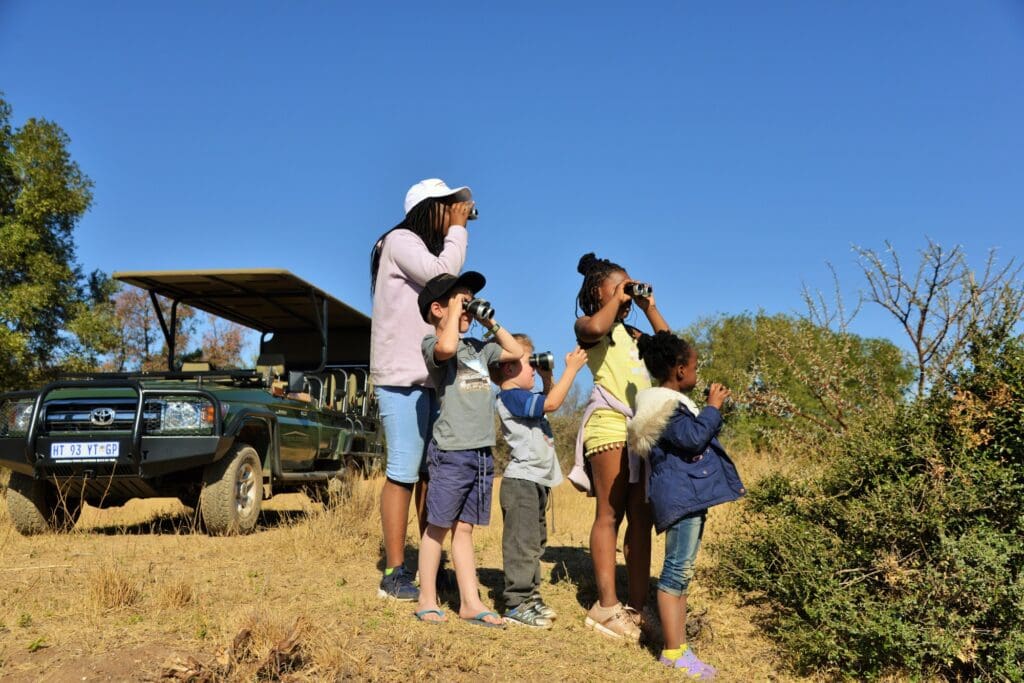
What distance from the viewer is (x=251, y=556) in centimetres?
539

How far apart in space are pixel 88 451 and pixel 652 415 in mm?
4317

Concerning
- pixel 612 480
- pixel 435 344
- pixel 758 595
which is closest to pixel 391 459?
pixel 435 344

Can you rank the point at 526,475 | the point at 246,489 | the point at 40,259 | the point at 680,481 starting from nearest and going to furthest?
the point at 680,481
the point at 526,475
the point at 246,489
the point at 40,259

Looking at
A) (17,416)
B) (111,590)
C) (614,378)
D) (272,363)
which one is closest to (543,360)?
(614,378)

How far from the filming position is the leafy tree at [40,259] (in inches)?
599

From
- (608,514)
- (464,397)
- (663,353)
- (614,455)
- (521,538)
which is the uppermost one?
(663,353)

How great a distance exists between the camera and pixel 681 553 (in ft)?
11.8

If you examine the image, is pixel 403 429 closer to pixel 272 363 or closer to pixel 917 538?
pixel 917 538

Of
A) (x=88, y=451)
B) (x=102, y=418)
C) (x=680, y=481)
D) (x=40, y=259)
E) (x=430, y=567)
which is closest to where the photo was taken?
(x=680, y=481)

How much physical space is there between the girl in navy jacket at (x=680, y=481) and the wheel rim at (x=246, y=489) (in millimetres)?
3842

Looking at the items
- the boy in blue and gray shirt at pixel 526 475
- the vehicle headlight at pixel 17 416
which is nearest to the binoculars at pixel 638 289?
the boy in blue and gray shirt at pixel 526 475

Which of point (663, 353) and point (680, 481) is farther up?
point (663, 353)

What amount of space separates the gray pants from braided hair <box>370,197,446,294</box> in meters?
1.31

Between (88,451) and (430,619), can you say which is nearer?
(430,619)
